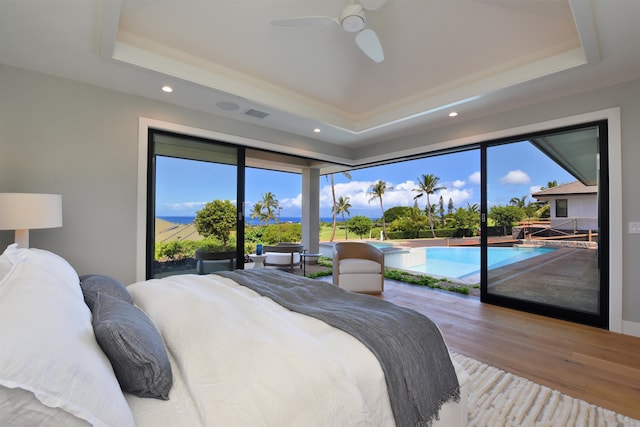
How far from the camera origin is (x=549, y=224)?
3.59 meters

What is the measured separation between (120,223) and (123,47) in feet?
5.96

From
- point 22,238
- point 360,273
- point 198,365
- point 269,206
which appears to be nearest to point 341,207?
point 269,206

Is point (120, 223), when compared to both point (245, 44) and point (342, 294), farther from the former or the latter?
Result: point (342, 294)

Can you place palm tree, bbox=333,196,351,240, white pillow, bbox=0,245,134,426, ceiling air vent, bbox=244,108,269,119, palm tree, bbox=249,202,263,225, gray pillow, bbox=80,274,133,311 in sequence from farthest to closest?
palm tree, bbox=333,196,351,240 → palm tree, bbox=249,202,263,225 → ceiling air vent, bbox=244,108,269,119 → gray pillow, bbox=80,274,133,311 → white pillow, bbox=0,245,134,426

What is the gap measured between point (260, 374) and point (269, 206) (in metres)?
8.85

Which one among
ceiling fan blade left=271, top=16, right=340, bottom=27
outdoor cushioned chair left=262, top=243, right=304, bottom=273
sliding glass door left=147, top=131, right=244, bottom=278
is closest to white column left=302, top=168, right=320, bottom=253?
outdoor cushioned chair left=262, top=243, right=304, bottom=273

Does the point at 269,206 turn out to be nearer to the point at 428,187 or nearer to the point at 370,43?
the point at 428,187

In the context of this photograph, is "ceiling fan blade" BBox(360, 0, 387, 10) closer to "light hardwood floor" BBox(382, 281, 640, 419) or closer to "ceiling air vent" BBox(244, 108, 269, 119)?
"ceiling air vent" BBox(244, 108, 269, 119)

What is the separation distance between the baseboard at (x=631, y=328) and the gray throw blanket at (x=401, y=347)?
291 centimetres

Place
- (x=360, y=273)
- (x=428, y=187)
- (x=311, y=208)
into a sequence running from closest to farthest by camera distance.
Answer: (x=360, y=273), (x=311, y=208), (x=428, y=187)

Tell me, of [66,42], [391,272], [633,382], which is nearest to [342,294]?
[633,382]

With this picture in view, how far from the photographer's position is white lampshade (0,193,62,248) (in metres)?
2.09

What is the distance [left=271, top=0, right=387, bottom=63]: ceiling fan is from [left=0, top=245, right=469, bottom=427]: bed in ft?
6.72

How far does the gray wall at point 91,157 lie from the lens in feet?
8.67
